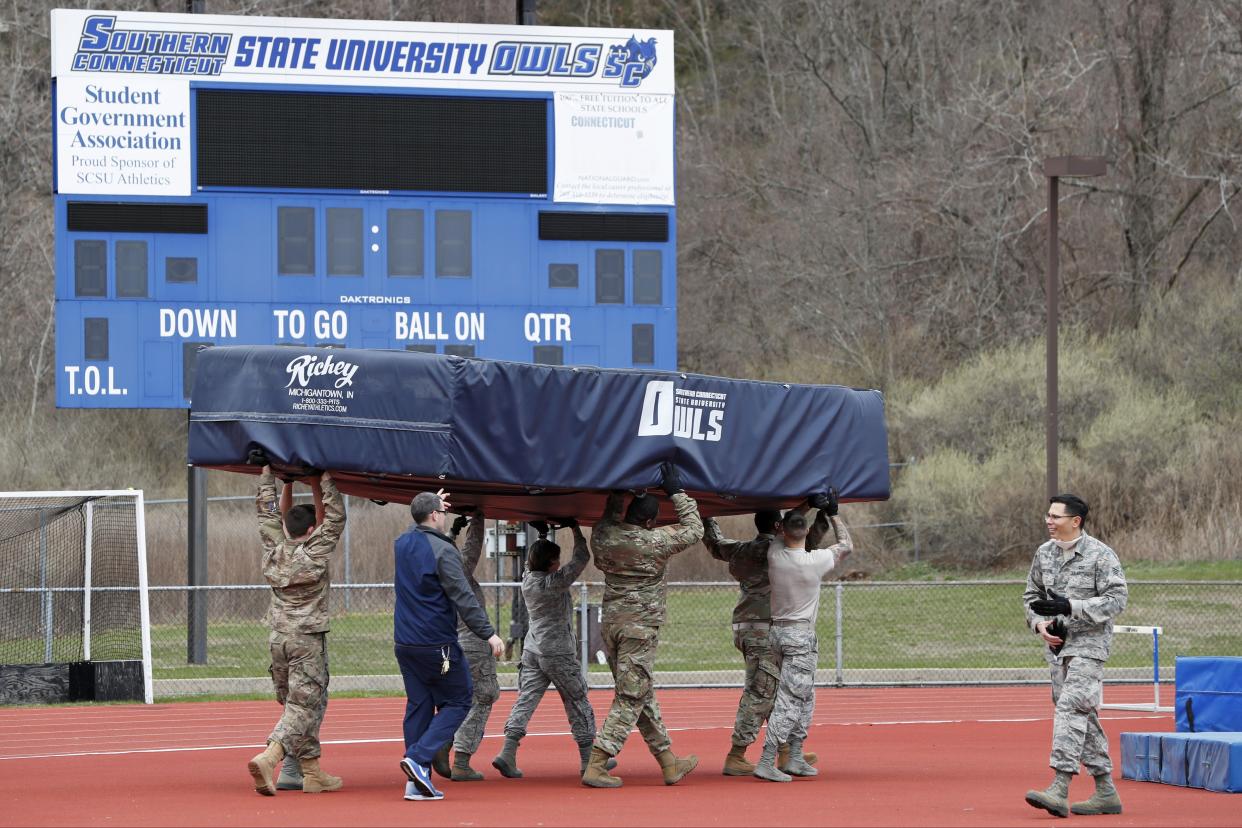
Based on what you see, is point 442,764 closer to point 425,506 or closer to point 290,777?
point 290,777

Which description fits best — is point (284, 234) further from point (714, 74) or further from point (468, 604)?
point (714, 74)

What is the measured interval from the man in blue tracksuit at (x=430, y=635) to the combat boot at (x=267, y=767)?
0.86 metres

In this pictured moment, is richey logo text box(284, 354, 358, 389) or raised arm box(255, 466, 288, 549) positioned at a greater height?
richey logo text box(284, 354, 358, 389)

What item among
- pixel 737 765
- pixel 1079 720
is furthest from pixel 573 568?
pixel 1079 720

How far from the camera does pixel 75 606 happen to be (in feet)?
75.4

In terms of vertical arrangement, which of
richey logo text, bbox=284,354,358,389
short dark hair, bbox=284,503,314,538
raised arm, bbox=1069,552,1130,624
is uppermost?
richey logo text, bbox=284,354,358,389

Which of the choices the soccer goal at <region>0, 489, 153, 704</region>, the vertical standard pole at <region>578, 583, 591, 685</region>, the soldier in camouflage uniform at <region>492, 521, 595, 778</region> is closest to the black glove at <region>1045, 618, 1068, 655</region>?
the soldier in camouflage uniform at <region>492, 521, 595, 778</region>

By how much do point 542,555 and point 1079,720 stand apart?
3971 mm

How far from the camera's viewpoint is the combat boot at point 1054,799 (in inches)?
443

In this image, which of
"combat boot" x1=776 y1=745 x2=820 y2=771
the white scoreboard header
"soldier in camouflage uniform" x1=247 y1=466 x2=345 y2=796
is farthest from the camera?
the white scoreboard header

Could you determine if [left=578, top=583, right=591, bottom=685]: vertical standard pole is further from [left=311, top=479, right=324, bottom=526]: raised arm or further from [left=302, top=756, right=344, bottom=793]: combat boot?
[left=311, top=479, right=324, bottom=526]: raised arm

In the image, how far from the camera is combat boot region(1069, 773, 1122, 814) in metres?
11.5

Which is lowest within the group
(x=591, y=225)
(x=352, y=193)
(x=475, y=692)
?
(x=475, y=692)

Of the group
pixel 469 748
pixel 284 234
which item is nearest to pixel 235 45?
pixel 284 234
